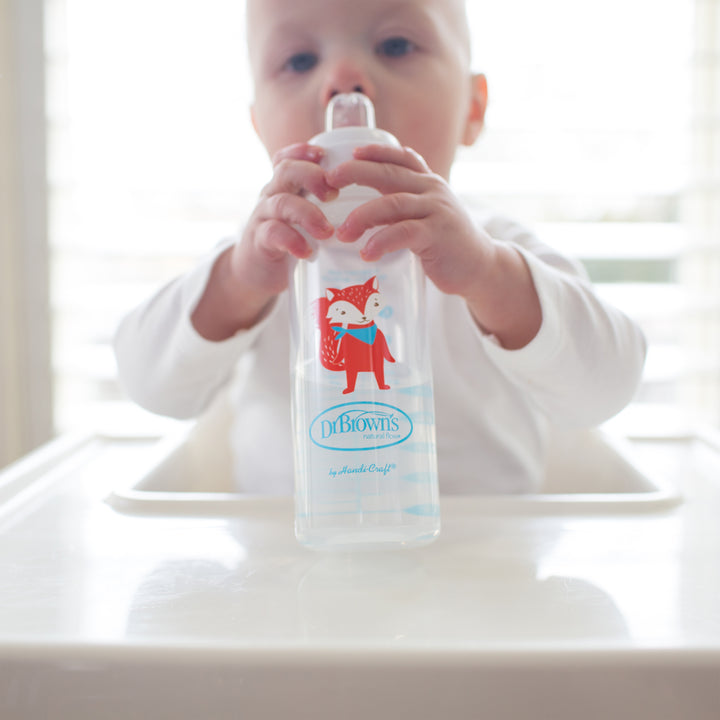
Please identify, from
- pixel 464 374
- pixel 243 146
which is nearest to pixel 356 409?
pixel 464 374

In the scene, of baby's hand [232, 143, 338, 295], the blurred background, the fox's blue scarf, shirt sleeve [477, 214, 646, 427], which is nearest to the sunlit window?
the blurred background

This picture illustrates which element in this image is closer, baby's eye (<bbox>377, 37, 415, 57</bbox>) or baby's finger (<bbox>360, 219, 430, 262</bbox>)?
baby's finger (<bbox>360, 219, 430, 262</bbox>)

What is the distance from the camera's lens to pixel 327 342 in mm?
445

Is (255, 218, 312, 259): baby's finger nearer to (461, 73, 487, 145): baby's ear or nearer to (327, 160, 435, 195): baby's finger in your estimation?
(327, 160, 435, 195): baby's finger

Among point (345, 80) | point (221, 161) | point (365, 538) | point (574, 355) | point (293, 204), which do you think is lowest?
point (365, 538)

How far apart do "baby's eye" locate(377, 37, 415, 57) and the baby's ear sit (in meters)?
0.18

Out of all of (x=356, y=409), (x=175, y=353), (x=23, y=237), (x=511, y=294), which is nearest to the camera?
(x=356, y=409)

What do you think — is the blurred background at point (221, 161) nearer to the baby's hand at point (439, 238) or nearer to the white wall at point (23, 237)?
the white wall at point (23, 237)

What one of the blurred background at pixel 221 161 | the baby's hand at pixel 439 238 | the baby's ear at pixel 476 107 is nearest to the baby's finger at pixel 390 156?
the baby's hand at pixel 439 238

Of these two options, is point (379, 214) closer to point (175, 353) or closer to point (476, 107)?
point (175, 353)

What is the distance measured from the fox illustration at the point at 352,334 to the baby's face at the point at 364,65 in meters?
0.26

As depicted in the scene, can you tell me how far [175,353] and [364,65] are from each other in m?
0.31

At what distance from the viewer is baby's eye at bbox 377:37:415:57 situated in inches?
26.0

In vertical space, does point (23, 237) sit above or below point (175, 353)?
above
